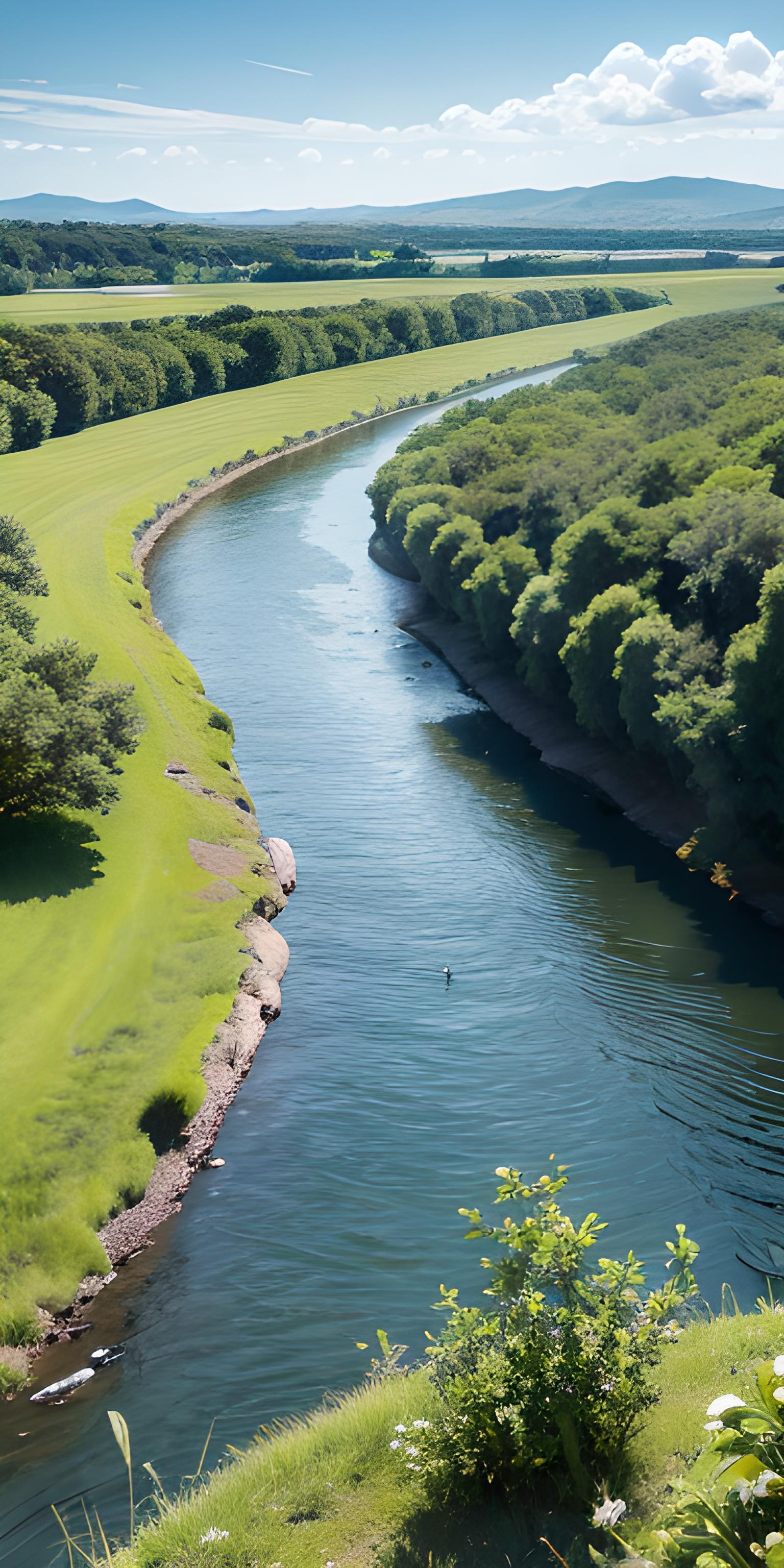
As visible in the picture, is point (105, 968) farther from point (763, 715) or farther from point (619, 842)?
point (763, 715)

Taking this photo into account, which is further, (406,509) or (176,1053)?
(406,509)

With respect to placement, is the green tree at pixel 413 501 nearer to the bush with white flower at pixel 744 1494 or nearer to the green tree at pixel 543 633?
the green tree at pixel 543 633

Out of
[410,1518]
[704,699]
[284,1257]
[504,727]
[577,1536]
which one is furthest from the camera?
[504,727]

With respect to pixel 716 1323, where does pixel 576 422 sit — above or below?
above

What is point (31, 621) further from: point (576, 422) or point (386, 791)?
point (576, 422)

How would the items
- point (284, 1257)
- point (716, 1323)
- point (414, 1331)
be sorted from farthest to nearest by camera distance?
1. point (284, 1257)
2. point (414, 1331)
3. point (716, 1323)

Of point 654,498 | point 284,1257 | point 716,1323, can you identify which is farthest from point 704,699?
point 716,1323

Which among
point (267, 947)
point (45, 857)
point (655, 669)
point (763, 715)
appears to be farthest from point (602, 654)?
point (45, 857)

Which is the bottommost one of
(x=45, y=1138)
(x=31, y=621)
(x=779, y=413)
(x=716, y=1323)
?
(x=45, y=1138)
